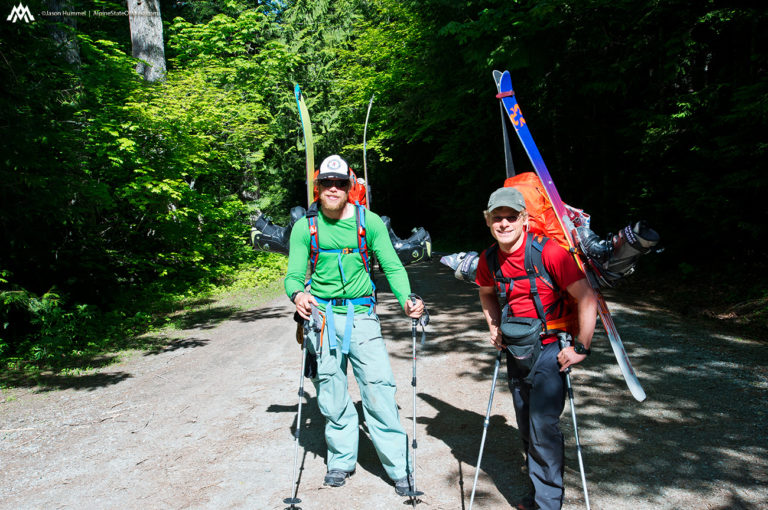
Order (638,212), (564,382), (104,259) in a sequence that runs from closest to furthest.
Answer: (564,382)
(104,259)
(638,212)

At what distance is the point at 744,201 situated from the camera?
8.69 metres

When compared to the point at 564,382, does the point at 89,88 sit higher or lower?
higher

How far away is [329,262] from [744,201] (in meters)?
8.29

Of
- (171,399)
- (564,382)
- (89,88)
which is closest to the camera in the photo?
(564,382)

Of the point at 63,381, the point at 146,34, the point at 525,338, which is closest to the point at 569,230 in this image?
the point at 525,338

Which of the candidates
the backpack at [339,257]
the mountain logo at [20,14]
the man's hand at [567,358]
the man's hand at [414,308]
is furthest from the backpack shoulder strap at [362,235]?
the mountain logo at [20,14]

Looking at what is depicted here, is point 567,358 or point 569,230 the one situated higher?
point 569,230

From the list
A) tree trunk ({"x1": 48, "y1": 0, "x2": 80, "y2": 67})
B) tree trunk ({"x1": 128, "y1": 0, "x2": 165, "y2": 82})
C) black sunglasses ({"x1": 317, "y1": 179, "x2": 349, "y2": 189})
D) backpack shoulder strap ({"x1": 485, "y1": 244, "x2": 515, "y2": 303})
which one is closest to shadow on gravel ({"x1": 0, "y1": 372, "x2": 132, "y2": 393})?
black sunglasses ({"x1": 317, "y1": 179, "x2": 349, "y2": 189})

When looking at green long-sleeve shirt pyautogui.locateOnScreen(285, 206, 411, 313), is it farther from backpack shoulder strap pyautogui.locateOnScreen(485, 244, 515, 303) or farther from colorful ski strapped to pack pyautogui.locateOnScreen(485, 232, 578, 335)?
colorful ski strapped to pack pyautogui.locateOnScreen(485, 232, 578, 335)

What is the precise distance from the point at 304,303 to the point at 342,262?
386 millimetres

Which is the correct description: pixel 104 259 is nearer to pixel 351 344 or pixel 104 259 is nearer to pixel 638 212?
pixel 351 344

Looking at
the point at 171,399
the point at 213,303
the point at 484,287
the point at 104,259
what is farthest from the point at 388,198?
the point at 484,287

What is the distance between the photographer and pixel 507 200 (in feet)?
9.55

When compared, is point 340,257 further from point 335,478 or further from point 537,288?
point 335,478
